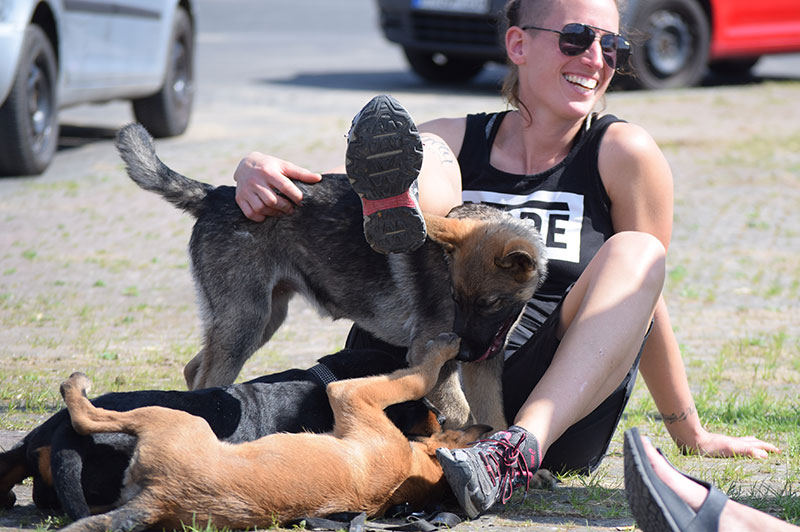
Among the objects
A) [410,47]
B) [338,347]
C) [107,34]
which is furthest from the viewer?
[410,47]

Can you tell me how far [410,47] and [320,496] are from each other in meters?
10.8

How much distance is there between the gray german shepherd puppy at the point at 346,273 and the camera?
3830 mm

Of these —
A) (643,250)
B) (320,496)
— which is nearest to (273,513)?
(320,496)

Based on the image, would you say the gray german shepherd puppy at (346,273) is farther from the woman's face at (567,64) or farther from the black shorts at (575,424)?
the woman's face at (567,64)

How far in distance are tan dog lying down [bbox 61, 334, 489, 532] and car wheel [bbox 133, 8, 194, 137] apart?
795cm

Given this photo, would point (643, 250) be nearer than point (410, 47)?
Yes

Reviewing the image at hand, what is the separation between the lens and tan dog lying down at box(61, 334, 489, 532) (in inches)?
111

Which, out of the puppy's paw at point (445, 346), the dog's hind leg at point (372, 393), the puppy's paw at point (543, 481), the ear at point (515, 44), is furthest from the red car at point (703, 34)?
the dog's hind leg at point (372, 393)

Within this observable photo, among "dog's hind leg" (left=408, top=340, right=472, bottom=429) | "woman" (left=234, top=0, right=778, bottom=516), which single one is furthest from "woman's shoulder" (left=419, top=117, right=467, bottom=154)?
"dog's hind leg" (left=408, top=340, right=472, bottom=429)

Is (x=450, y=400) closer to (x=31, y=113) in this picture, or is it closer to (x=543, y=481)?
(x=543, y=481)

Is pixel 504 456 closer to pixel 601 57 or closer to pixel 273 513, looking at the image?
pixel 273 513

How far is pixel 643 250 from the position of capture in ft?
11.1

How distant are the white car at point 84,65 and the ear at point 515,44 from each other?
15.9ft

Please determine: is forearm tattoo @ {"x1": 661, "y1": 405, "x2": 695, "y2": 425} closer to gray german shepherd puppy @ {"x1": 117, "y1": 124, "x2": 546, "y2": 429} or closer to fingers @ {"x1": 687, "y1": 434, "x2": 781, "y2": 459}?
fingers @ {"x1": 687, "y1": 434, "x2": 781, "y2": 459}
